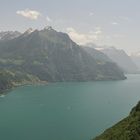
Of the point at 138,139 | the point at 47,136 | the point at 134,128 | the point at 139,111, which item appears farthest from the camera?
the point at 47,136

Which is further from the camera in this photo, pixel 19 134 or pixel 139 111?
pixel 19 134

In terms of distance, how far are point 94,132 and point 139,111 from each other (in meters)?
80.0

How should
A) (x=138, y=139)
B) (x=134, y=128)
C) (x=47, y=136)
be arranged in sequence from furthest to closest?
(x=47, y=136) < (x=134, y=128) < (x=138, y=139)

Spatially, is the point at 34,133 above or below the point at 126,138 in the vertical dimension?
below

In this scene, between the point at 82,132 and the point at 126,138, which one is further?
the point at 82,132

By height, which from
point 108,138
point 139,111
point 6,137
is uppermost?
point 139,111

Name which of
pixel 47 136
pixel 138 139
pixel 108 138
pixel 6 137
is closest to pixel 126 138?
pixel 138 139

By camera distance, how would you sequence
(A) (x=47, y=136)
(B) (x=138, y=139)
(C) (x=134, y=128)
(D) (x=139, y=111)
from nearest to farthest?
(B) (x=138, y=139) → (C) (x=134, y=128) → (D) (x=139, y=111) → (A) (x=47, y=136)

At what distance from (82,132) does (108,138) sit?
295 feet

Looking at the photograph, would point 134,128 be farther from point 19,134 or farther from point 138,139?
point 19,134

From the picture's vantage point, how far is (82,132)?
642 ft

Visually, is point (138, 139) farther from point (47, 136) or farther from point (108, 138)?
point (47, 136)

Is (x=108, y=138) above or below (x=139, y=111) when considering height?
below

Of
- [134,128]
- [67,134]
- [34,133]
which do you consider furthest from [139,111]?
[34,133]
